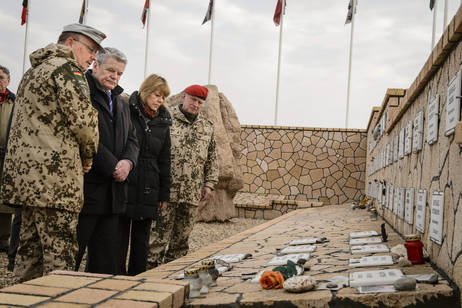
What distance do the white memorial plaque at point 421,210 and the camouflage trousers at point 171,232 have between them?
1747 mm

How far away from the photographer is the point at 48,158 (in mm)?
2365

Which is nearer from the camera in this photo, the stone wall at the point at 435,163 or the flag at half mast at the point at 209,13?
the stone wall at the point at 435,163

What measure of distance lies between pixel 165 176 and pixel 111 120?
2.84 ft

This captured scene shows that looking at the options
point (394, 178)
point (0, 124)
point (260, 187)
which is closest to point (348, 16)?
point (260, 187)

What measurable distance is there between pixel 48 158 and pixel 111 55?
0.84 meters

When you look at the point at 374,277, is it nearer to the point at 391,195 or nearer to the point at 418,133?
the point at 418,133

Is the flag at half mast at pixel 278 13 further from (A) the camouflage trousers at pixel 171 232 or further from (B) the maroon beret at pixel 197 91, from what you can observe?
(A) the camouflage trousers at pixel 171 232

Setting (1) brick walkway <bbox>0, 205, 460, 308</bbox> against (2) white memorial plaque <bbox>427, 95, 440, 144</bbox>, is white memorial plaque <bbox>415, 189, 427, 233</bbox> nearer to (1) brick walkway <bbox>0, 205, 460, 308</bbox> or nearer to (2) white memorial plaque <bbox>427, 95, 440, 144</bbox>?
(2) white memorial plaque <bbox>427, 95, 440, 144</bbox>

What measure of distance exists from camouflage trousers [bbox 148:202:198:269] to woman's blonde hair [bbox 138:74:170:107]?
0.90 m

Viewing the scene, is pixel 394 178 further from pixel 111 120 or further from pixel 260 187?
pixel 260 187

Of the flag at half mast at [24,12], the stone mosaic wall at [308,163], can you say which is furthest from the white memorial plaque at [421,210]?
the flag at half mast at [24,12]

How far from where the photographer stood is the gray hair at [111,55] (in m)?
2.91

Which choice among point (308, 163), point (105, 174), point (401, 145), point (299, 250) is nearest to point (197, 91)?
point (105, 174)

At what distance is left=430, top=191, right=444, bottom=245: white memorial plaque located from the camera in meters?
2.48
